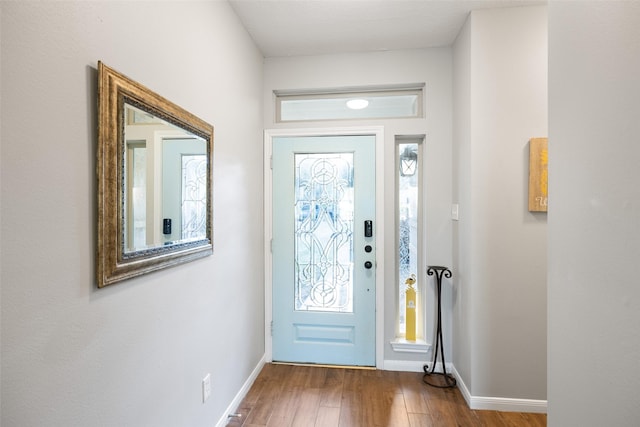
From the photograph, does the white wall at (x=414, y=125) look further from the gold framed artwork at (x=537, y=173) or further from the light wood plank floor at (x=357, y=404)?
the gold framed artwork at (x=537, y=173)

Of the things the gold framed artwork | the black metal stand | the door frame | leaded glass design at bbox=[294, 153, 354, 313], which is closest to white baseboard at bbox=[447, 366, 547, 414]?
the black metal stand

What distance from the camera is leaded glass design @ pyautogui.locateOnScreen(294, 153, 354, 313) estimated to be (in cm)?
271

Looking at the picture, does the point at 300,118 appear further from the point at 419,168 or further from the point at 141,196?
the point at 141,196

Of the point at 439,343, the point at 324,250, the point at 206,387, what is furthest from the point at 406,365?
the point at 206,387

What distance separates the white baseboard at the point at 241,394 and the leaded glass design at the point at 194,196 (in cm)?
118

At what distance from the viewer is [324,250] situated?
2.74 m

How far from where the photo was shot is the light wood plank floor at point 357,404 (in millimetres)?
1998

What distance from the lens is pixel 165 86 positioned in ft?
4.41

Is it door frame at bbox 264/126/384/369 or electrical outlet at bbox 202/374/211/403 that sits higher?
door frame at bbox 264/126/384/369

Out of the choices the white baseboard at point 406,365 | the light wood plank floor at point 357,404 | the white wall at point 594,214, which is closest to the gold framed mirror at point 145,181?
the light wood plank floor at point 357,404

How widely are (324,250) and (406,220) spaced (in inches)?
31.1

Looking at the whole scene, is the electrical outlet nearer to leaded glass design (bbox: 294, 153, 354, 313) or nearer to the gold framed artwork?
leaded glass design (bbox: 294, 153, 354, 313)

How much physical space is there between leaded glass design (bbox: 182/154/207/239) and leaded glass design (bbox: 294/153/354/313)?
1169 mm

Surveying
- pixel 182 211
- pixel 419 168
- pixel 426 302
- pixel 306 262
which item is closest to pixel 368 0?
pixel 419 168
